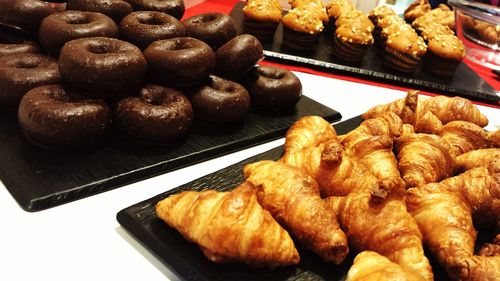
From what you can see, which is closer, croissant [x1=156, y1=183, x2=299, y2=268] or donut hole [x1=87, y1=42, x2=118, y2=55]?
croissant [x1=156, y1=183, x2=299, y2=268]

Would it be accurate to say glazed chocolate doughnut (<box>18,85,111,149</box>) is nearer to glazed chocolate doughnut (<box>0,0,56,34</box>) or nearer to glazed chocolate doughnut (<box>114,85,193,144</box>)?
glazed chocolate doughnut (<box>114,85,193,144</box>)

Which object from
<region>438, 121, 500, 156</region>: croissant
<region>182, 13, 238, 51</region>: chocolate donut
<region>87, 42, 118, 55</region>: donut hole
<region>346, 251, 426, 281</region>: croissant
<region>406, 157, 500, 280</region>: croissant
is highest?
<region>87, 42, 118, 55</region>: donut hole

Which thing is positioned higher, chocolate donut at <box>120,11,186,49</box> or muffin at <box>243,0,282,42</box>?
chocolate donut at <box>120,11,186,49</box>

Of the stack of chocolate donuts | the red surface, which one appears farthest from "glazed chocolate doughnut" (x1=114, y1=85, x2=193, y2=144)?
the red surface

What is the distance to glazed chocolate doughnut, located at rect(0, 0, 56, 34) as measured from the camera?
2025 mm

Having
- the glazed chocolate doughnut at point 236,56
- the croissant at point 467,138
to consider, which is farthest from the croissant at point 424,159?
the glazed chocolate doughnut at point 236,56

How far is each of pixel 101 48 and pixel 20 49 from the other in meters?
0.45

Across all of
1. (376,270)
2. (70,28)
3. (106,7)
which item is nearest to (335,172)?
(376,270)

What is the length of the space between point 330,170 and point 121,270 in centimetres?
76

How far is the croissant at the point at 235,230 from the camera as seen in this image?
47.6 inches

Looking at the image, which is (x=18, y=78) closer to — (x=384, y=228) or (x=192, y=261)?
(x=192, y=261)

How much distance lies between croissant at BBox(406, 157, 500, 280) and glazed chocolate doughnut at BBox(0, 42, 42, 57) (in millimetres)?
1725

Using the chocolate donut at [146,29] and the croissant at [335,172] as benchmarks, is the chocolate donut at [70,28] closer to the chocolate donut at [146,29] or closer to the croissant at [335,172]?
the chocolate donut at [146,29]

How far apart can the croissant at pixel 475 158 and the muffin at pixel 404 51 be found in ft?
4.99
